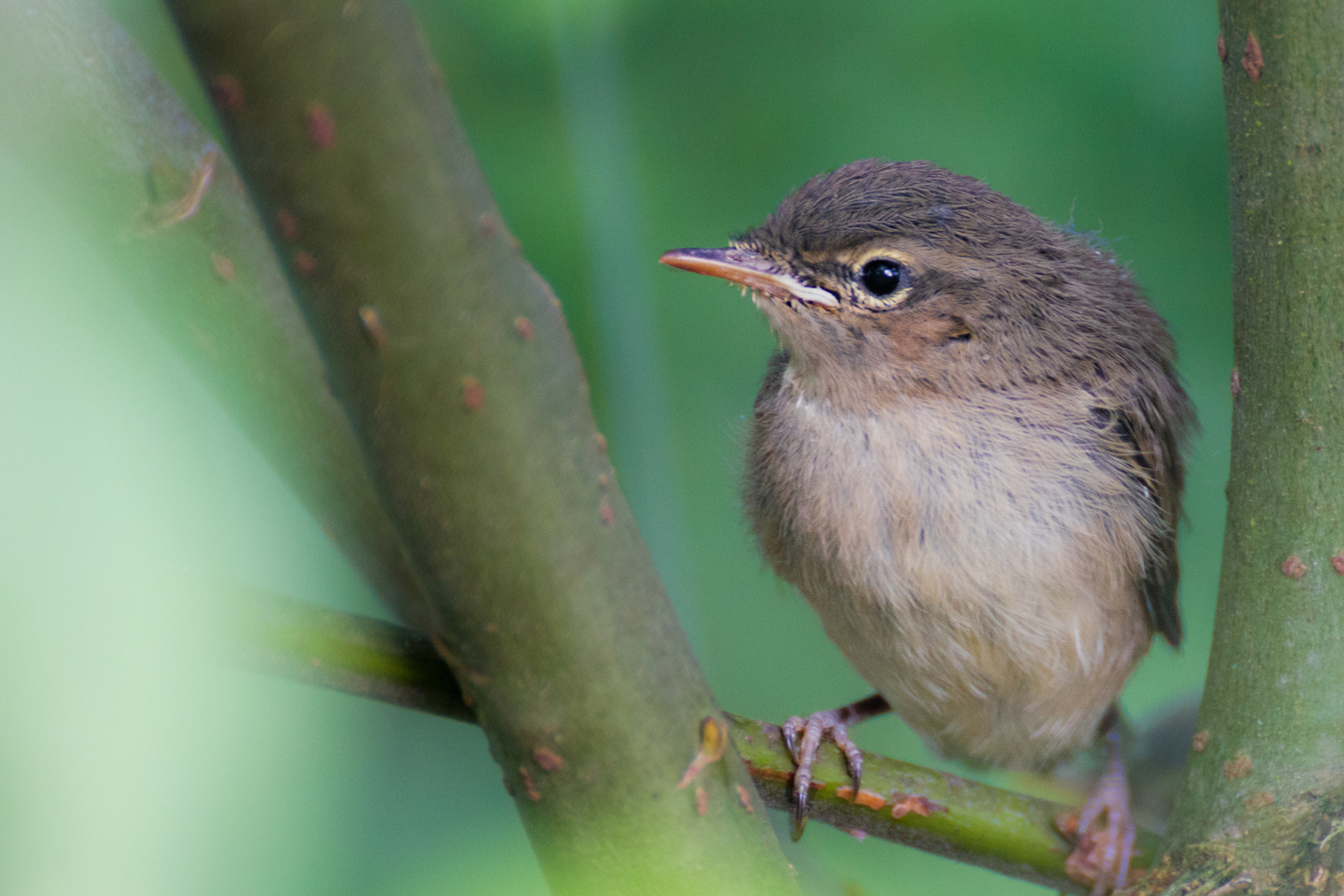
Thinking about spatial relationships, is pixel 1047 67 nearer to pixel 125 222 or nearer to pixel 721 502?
pixel 721 502

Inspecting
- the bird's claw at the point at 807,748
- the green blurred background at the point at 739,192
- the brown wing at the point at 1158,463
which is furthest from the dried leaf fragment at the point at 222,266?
the brown wing at the point at 1158,463

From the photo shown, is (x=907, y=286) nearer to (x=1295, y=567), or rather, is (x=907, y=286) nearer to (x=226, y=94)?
(x=1295, y=567)

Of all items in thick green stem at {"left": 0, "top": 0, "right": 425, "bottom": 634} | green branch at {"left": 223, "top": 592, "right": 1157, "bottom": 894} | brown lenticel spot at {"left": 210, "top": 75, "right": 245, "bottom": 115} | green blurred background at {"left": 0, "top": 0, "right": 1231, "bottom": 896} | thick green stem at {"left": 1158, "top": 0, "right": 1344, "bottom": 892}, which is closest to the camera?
brown lenticel spot at {"left": 210, "top": 75, "right": 245, "bottom": 115}

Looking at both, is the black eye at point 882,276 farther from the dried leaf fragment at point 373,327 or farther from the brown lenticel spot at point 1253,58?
the dried leaf fragment at point 373,327

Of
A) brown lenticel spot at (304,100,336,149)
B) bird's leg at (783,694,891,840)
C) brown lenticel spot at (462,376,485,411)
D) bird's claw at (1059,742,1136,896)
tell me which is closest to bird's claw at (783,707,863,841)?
bird's leg at (783,694,891,840)

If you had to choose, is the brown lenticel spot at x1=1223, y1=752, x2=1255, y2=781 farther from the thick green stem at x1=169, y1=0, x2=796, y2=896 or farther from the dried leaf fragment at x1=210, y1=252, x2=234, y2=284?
the dried leaf fragment at x1=210, y1=252, x2=234, y2=284

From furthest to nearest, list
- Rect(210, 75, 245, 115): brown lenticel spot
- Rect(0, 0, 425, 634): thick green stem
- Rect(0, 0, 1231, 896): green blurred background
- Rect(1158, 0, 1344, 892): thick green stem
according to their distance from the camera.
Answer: Rect(0, 0, 1231, 896): green blurred background
Rect(1158, 0, 1344, 892): thick green stem
Rect(0, 0, 425, 634): thick green stem
Rect(210, 75, 245, 115): brown lenticel spot

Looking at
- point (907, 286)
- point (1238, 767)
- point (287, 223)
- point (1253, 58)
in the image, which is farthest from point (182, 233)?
point (1238, 767)

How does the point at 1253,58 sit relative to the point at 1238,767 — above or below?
above
